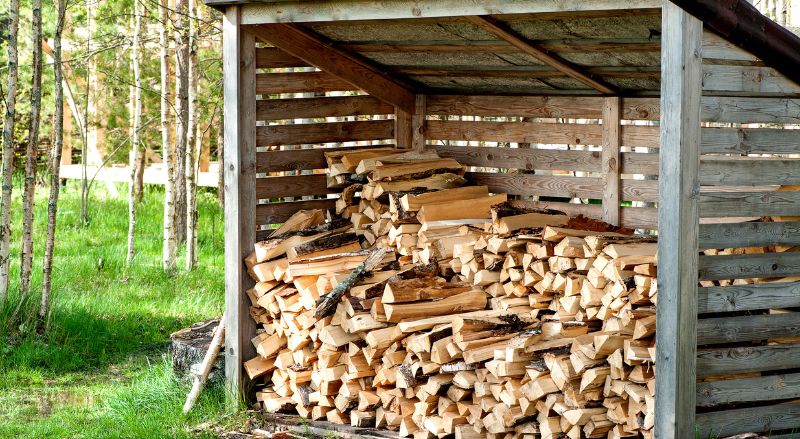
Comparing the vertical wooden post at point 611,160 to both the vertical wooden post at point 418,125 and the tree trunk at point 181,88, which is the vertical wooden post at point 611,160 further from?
the tree trunk at point 181,88

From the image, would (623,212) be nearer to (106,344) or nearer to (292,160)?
(292,160)

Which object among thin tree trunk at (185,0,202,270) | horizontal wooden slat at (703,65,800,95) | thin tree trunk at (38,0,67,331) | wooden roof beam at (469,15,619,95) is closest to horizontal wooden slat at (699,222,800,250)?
horizontal wooden slat at (703,65,800,95)

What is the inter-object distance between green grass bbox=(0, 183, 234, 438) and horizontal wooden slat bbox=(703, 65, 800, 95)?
3.69m

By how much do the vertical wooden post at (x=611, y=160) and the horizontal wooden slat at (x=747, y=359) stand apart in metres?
1.69

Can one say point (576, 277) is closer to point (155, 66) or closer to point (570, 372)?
point (570, 372)

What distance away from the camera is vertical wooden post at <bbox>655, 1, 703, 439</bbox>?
4.59 m

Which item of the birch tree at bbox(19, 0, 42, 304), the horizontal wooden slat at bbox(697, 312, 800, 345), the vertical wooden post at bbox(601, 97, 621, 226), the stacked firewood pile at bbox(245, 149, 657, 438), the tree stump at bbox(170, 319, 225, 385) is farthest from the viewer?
the birch tree at bbox(19, 0, 42, 304)

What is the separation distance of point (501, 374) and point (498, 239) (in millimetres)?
982

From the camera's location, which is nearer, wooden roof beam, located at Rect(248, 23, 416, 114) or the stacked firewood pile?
the stacked firewood pile

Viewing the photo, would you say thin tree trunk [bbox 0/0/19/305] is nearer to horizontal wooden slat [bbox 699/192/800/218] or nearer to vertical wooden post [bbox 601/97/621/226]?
vertical wooden post [bbox 601/97/621/226]

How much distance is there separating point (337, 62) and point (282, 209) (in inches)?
44.4

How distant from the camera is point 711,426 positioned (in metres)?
4.90

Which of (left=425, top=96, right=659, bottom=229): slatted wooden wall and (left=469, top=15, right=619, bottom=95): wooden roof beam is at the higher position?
(left=469, top=15, right=619, bottom=95): wooden roof beam

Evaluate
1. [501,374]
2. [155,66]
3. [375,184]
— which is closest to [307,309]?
[375,184]
